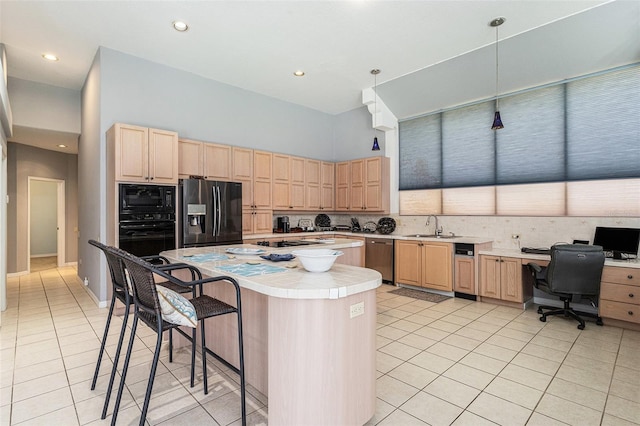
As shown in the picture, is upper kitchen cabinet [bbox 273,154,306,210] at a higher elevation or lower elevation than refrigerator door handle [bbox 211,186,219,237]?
higher

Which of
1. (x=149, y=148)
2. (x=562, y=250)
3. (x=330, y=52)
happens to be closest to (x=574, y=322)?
(x=562, y=250)

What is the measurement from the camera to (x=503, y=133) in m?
4.89

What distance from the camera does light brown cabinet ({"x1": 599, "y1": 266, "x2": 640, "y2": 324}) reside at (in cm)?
341

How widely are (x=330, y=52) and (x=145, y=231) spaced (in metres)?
3.46

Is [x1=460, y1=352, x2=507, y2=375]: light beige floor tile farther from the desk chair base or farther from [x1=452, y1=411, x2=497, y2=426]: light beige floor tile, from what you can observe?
the desk chair base

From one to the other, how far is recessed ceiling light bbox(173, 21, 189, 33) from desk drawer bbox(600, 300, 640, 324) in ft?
19.0

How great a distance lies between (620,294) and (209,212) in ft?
16.8

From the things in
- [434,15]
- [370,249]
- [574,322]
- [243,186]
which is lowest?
[574,322]

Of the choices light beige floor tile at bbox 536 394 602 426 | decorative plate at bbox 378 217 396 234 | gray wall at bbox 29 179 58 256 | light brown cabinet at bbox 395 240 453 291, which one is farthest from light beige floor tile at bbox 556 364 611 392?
gray wall at bbox 29 179 58 256

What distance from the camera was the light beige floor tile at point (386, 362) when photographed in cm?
265

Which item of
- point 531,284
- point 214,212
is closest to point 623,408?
point 531,284

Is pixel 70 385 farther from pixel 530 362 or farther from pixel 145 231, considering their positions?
pixel 530 362

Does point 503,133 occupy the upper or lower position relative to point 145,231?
upper

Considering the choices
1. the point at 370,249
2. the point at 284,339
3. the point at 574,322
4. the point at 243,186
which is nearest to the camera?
the point at 284,339
